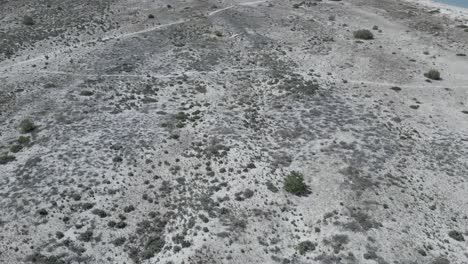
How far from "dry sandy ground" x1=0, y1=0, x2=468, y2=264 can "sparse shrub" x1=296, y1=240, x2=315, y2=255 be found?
0.11 m

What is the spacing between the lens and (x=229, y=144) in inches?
2024

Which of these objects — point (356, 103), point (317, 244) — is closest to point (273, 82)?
point (356, 103)

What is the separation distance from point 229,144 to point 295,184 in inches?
392

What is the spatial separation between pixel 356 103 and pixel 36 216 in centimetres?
3930

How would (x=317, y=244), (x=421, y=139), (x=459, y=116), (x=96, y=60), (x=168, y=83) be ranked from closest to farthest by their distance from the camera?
(x=317, y=244) < (x=421, y=139) < (x=459, y=116) < (x=168, y=83) < (x=96, y=60)

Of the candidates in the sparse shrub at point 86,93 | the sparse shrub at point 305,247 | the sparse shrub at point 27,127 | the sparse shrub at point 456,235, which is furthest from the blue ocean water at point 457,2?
the sparse shrub at point 27,127

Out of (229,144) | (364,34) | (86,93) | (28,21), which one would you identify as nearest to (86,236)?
(229,144)

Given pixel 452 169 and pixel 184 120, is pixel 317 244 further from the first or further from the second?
pixel 184 120

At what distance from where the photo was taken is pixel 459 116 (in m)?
58.6

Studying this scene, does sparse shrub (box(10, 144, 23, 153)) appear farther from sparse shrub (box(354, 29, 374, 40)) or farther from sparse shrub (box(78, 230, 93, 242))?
sparse shrub (box(354, 29, 374, 40))

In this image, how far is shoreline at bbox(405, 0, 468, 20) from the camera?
96875 millimetres

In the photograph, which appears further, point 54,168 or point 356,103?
point 356,103

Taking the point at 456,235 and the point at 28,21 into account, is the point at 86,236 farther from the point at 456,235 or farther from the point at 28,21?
the point at 28,21

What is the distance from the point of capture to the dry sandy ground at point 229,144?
39.2 m
